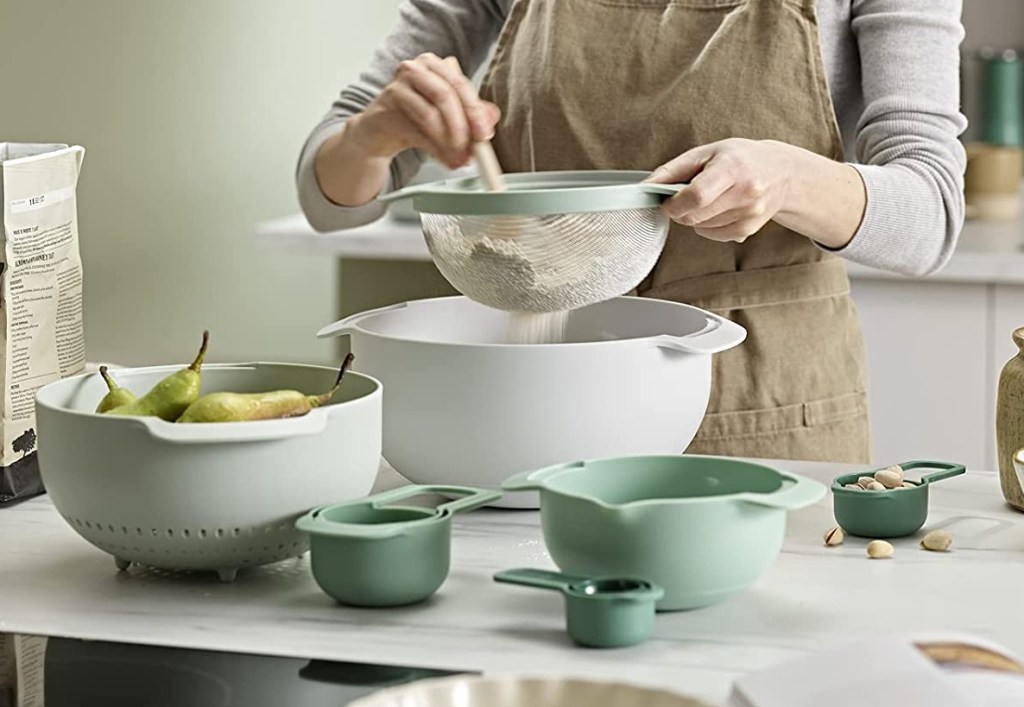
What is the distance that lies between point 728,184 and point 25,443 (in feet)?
2.02

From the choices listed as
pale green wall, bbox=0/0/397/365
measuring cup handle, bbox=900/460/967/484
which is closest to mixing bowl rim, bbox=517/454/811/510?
measuring cup handle, bbox=900/460/967/484

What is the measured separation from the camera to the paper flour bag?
1176mm

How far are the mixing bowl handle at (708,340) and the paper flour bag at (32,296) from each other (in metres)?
0.49

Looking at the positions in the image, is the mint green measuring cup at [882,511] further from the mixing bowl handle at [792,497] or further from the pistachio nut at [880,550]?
the mixing bowl handle at [792,497]

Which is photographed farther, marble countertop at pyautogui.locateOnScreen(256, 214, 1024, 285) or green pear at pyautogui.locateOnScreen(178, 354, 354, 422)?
marble countertop at pyautogui.locateOnScreen(256, 214, 1024, 285)

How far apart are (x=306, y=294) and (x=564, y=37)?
71.1 inches

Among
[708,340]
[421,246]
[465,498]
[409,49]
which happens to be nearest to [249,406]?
[465,498]

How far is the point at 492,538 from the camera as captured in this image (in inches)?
44.6

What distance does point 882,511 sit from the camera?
1.11m

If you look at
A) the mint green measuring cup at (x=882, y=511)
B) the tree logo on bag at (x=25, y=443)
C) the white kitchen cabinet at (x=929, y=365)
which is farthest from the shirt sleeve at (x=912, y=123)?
the white kitchen cabinet at (x=929, y=365)

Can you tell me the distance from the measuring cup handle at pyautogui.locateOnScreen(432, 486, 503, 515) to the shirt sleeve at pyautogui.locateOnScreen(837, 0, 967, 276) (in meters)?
0.62

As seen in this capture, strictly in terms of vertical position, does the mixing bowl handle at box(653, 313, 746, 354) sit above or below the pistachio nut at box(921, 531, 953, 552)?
above

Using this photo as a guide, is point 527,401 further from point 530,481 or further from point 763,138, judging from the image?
point 763,138

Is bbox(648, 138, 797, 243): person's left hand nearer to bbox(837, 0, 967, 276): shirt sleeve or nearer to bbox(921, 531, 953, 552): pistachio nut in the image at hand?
bbox(837, 0, 967, 276): shirt sleeve
